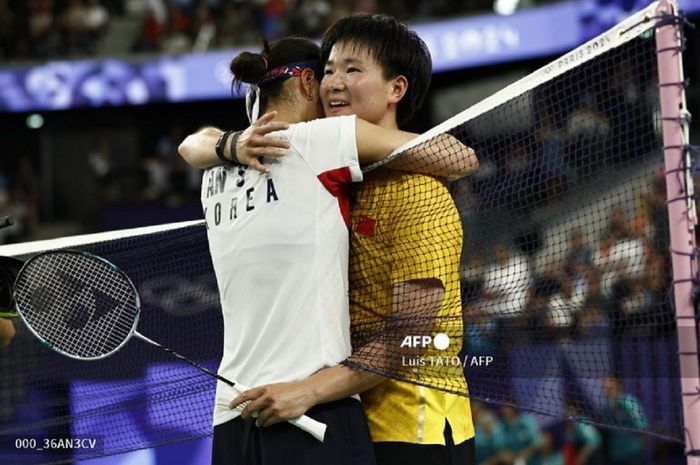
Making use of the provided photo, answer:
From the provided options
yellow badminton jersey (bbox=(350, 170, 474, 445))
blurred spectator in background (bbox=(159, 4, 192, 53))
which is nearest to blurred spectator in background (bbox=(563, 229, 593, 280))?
yellow badminton jersey (bbox=(350, 170, 474, 445))

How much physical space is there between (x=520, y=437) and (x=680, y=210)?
7.57 meters

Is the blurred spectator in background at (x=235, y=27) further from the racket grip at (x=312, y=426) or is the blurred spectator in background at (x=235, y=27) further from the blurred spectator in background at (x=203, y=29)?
the racket grip at (x=312, y=426)

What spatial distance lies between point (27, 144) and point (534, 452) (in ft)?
46.5

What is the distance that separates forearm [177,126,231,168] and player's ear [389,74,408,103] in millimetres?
615

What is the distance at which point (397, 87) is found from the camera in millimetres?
3986

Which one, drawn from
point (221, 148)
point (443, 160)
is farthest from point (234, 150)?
point (443, 160)

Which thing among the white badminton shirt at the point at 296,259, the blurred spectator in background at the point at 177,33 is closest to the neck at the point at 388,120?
the white badminton shirt at the point at 296,259

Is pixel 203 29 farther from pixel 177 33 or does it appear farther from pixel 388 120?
pixel 388 120

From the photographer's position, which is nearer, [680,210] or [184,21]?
[680,210]

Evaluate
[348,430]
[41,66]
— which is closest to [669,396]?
[348,430]

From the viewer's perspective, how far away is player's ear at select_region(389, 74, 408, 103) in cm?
397

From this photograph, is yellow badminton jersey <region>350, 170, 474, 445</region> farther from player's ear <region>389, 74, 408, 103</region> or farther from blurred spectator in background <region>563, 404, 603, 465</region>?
blurred spectator in background <region>563, 404, 603, 465</region>

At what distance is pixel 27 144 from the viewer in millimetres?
21641

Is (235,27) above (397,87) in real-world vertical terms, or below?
above
